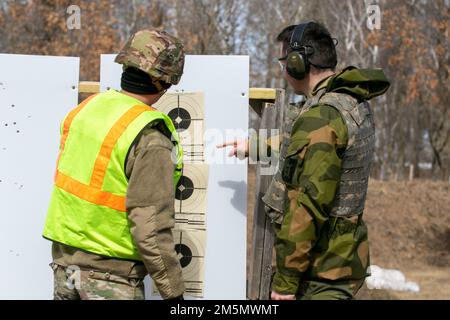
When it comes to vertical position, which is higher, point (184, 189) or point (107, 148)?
point (107, 148)

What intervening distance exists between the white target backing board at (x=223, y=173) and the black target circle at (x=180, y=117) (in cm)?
10

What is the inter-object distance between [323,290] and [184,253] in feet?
4.09

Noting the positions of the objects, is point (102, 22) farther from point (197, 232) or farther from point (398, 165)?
point (398, 165)

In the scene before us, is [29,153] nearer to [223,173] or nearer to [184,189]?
[184,189]

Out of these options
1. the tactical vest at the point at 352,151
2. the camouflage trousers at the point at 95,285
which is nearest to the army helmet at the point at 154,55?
→ the tactical vest at the point at 352,151

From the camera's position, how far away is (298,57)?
9.25 feet

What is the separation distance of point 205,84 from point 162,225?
57.8 inches

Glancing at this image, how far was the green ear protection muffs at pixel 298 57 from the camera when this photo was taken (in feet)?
9.27

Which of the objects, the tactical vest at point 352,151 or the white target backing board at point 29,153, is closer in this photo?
the tactical vest at point 352,151

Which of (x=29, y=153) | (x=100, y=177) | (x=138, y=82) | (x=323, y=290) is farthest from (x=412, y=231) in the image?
(x=100, y=177)

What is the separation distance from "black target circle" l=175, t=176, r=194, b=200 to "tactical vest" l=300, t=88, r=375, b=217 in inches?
46.9

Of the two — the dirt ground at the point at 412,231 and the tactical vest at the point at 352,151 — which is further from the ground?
the tactical vest at the point at 352,151

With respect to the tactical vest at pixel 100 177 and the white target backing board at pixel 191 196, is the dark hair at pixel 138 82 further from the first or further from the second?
the white target backing board at pixel 191 196
